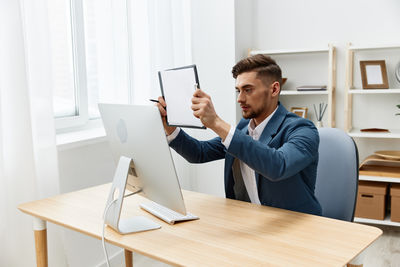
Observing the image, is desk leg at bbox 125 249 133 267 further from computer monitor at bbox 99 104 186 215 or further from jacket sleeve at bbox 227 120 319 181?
jacket sleeve at bbox 227 120 319 181

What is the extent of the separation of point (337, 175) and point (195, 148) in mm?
592

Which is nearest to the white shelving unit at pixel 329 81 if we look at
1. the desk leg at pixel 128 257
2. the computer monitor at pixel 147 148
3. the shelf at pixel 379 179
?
the shelf at pixel 379 179

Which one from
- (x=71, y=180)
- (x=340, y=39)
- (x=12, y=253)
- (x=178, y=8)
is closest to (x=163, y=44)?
(x=178, y=8)

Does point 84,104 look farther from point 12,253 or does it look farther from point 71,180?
point 12,253

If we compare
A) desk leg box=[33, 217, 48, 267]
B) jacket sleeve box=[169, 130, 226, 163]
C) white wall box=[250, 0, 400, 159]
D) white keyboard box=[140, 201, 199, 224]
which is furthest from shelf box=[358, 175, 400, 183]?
desk leg box=[33, 217, 48, 267]

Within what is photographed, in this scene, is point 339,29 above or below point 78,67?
above

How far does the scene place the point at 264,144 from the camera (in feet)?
4.99

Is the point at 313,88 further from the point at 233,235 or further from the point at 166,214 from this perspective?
the point at 233,235

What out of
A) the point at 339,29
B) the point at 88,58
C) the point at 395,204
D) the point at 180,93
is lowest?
the point at 395,204

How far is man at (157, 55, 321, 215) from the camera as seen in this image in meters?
1.38

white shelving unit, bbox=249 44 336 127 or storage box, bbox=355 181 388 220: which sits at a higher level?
white shelving unit, bbox=249 44 336 127

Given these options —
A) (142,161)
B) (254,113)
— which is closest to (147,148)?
(142,161)

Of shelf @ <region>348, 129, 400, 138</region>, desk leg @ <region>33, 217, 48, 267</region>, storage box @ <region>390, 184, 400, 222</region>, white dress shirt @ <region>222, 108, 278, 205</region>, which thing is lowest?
storage box @ <region>390, 184, 400, 222</region>

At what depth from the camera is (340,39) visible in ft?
11.3
